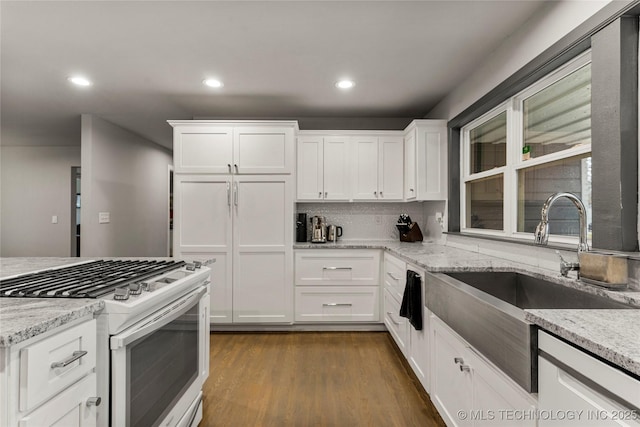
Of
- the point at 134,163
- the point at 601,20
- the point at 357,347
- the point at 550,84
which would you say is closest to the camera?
the point at 601,20

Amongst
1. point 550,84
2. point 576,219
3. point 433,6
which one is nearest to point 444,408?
point 576,219

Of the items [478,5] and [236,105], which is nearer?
[478,5]

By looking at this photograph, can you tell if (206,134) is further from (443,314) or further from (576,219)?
(576,219)

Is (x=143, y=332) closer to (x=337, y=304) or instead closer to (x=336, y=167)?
(x=337, y=304)

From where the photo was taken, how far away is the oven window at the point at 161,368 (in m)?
1.16

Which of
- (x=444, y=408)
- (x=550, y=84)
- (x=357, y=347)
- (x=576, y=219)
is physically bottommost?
(x=357, y=347)

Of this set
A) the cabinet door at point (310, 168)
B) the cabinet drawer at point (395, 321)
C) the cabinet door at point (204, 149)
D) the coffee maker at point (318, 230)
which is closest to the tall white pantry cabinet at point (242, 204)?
the cabinet door at point (204, 149)

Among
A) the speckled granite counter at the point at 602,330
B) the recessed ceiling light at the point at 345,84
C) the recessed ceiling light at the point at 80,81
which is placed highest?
the recessed ceiling light at the point at 80,81

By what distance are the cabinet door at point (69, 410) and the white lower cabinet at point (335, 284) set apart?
2.38 m

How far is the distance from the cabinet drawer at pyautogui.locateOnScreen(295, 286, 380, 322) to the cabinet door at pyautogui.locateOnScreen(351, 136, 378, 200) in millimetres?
1067

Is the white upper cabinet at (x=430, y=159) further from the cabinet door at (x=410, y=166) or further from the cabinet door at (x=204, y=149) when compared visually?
the cabinet door at (x=204, y=149)

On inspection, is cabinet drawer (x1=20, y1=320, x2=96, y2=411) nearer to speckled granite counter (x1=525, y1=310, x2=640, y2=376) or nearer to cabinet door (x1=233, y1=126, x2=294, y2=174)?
speckled granite counter (x1=525, y1=310, x2=640, y2=376)

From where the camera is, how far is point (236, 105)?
11.9 ft

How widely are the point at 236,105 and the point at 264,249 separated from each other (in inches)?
65.8
